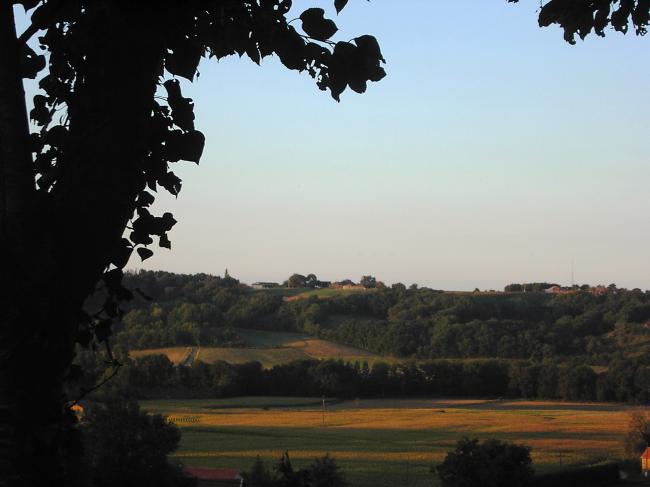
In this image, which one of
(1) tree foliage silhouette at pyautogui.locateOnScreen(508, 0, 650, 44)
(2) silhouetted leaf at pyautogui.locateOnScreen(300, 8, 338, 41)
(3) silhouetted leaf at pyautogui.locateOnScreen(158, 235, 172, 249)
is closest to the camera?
(2) silhouetted leaf at pyautogui.locateOnScreen(300, 8, 338, 41)

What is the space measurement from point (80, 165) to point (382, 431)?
1869 inches

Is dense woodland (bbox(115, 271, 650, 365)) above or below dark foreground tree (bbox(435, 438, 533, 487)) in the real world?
above

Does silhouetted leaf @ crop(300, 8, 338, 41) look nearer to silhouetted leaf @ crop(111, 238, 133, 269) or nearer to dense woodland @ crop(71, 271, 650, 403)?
silhouetted leaf @ crop(111, 238, 133, 269)

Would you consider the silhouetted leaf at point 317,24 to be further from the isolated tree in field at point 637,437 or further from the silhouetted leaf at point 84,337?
the isolated tree in field at point 637,437

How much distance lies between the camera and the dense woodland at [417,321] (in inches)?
3086

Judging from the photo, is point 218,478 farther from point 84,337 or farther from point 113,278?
point 113,278

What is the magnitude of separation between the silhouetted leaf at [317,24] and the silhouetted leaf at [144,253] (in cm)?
113


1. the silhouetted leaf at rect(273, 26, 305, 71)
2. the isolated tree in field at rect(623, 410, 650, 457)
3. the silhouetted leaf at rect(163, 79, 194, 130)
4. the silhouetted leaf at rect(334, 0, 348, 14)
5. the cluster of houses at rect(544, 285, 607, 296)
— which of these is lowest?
the isolated tree in field at rect(623, 410, 650, 457)

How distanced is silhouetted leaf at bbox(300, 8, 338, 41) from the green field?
30.3 m

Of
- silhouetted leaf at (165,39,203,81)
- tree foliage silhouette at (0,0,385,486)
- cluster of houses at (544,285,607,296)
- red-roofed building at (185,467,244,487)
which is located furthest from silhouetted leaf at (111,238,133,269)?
cluster of houses at (544,285,607,296)

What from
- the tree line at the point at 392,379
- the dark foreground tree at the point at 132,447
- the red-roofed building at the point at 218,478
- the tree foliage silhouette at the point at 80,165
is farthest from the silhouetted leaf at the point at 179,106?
the tree line at the point at 392,379

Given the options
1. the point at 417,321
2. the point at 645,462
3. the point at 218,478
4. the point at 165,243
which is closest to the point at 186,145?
the point at 165,243

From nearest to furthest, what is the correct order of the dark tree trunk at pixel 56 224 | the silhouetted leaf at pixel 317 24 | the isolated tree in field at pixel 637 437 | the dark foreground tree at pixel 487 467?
the dark tree trunk at pixel 56 224, the silhouetted leaf at pixel 317 24, the dark foreground tree at pixel 487 467, the isolated tree in field at pixel 637 437

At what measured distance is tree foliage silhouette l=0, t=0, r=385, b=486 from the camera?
251 cm
